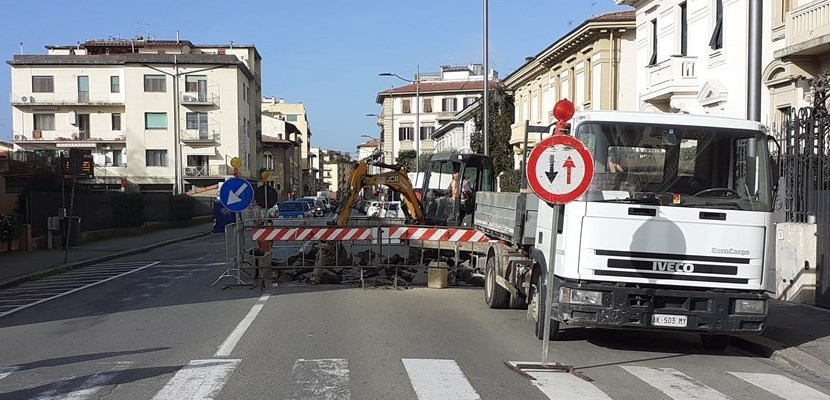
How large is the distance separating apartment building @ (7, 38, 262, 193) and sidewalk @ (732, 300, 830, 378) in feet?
196

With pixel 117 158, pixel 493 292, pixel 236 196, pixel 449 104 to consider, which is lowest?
pixel 493 292

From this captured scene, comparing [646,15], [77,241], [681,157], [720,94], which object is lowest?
[77,241]

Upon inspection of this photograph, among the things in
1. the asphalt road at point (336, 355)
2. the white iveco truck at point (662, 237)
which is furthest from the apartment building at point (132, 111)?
the white iveco truck at point (662, 237)

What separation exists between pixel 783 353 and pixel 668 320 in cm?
186

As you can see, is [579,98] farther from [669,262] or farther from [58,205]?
[669,262]

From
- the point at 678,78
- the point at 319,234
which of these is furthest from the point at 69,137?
the point at 319,234

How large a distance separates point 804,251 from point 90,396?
11.1 m

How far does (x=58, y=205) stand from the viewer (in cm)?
2861

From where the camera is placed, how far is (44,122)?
68.5 meters

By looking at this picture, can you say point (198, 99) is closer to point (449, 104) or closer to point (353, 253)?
point (449, 104)

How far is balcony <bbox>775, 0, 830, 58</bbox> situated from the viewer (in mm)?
16359

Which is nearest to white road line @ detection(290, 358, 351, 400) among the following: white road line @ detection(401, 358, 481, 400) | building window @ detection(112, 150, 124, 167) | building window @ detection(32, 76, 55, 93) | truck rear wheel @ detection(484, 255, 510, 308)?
white road line @ detection(401, 358, 481, 400)

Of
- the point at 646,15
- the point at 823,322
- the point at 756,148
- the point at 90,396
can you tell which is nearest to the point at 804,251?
the point at 823,322

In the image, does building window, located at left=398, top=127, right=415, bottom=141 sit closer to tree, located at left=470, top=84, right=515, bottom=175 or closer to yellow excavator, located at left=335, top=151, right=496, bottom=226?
tree, located at left=470, top=84, right=515, bottom=175
